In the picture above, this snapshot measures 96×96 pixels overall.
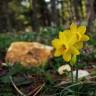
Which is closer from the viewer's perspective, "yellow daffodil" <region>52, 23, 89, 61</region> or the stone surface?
"yellow daffodil" <region>52, 23, 89, 61</region>

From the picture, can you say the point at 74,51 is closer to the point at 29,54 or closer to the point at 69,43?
the point at 69,43

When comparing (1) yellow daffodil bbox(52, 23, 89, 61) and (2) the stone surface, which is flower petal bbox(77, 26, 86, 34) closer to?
(1) yellow daffodil bbox(52, 23, 89, 61)

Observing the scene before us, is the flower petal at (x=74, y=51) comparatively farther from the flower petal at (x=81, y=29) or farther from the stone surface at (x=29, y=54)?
the stone surface at (x=29, y=54)

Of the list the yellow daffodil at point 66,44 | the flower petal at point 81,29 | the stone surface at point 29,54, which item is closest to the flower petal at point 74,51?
the yellow daffodil at point 66,44

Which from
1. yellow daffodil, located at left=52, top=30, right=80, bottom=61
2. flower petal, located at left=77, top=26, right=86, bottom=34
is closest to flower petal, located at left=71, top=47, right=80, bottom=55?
yellow daffodil, located at left=52, top=30, right=80, bottom=61

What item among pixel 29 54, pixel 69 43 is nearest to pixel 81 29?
pixel 69 43

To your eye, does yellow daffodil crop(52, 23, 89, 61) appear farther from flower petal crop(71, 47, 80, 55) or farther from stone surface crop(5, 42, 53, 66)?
stone surface crop(5, 42, 53, 66)

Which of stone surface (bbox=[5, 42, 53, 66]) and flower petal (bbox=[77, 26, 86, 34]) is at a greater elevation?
flower petal (bbox=[77, 26, 86, 34])
